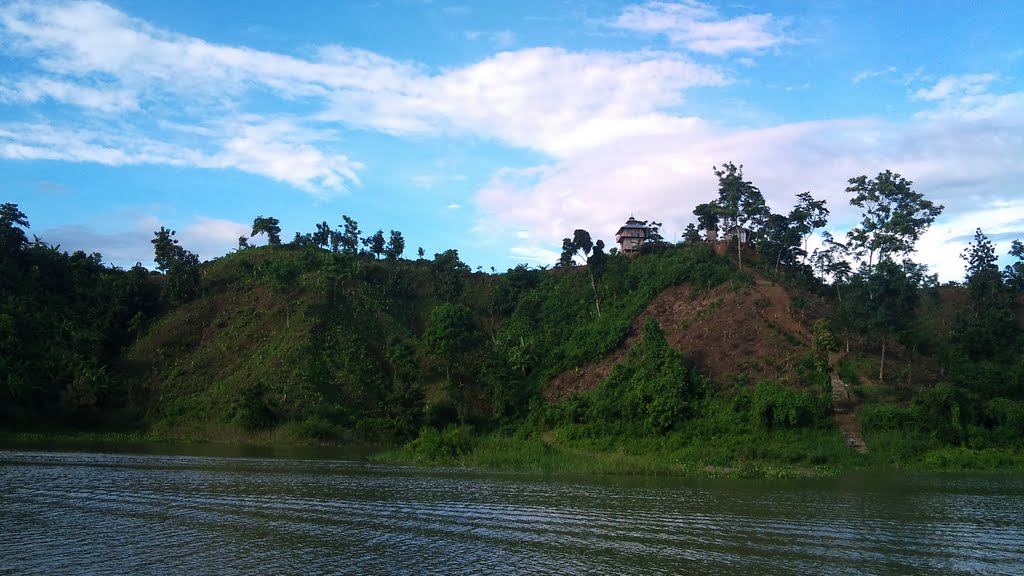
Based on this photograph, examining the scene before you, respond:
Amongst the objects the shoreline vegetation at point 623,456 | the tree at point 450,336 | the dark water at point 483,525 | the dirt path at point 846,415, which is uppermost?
the tree at point 450,336

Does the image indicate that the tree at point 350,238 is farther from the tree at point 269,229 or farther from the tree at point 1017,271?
the tree at point 1017,271

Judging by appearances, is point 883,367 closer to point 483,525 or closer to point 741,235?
point 741,235

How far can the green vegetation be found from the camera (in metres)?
43.7

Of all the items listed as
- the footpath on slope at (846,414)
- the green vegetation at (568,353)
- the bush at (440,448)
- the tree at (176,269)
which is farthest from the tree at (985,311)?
the tree at (176,269)

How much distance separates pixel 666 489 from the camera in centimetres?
2994

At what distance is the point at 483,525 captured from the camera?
21.0 meters

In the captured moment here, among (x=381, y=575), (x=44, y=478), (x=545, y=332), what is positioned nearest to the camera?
(x=381, y=575)

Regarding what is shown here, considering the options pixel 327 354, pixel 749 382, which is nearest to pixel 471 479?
pixel 749 382

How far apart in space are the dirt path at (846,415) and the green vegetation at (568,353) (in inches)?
23.5

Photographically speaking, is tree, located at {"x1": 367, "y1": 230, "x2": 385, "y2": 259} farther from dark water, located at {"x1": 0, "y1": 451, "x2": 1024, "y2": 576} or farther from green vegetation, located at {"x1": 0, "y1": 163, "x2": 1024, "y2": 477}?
dark water, located at {"x1": 0, "y1": 451, "x2": 1024, "y2": 576}

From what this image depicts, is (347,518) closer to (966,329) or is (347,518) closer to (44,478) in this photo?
(44,478)

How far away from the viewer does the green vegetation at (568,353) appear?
43719 millimetres

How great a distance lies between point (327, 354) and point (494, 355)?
1475 centimetres

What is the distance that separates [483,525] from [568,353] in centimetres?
4070
